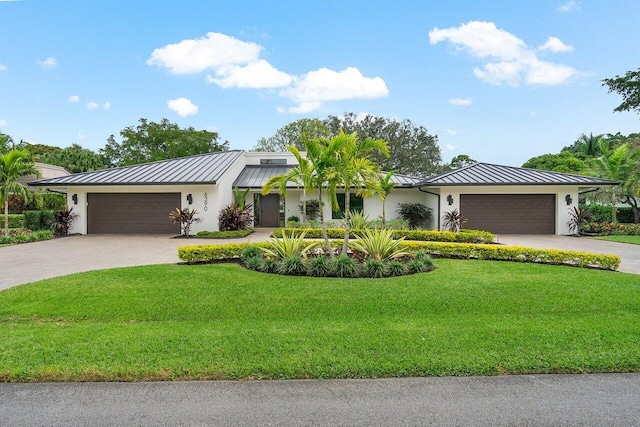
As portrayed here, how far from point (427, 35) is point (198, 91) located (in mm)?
15576

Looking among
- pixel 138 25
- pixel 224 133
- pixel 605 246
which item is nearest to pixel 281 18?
pixel 138 25

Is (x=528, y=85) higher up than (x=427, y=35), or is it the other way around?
(x=427, y=35)

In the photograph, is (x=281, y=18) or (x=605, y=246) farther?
(x=281, y=18)

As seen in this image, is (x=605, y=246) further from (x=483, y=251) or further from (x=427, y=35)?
(x=427, y=35)

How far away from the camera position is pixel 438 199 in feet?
57.3

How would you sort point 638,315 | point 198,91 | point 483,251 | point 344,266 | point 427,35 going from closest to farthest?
point 638,315
point 344,266
point 483,251
point 427,35
point 198,91

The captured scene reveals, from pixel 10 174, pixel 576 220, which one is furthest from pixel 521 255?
pixel 10 174

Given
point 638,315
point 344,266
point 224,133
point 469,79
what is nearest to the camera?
point 638,315

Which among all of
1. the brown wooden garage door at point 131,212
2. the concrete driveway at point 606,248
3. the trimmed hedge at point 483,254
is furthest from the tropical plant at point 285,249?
the brown wooden garage door at point 131,212

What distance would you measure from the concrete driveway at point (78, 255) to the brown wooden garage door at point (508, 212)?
12.1 metres

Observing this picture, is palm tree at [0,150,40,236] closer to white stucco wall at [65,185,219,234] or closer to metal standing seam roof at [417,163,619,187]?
white stucco wall at [65,185,219,234]

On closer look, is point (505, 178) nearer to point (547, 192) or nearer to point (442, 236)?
point (547, 192)

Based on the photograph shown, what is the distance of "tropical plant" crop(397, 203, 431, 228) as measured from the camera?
18547 mm

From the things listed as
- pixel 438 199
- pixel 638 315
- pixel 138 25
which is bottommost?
pixel 638 315
